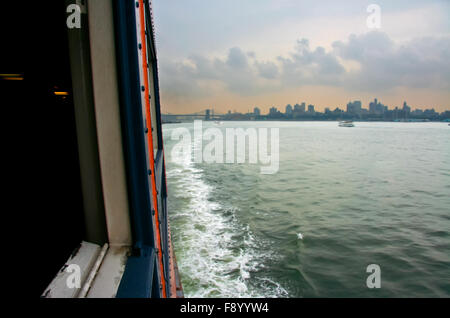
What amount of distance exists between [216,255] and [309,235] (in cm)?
358

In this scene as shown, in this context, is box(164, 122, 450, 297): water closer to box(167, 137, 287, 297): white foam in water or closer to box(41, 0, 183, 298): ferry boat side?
box(167, 137, 287, 297): white foam in water

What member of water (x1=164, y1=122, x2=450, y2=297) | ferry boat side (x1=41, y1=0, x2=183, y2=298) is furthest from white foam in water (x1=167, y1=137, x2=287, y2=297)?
ferry boat side (x1=41, y1=0, x2=183, y2=298)

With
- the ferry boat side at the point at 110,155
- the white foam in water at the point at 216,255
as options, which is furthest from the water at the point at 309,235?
the ferry boat side at the point at 110,155

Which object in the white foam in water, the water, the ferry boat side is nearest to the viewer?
the ferry boat side

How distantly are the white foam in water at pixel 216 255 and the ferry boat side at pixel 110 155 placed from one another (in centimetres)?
472

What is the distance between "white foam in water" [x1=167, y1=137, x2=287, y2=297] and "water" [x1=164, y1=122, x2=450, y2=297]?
3 cm

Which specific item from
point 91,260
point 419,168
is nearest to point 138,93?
point 91,260

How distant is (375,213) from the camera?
1131 cm

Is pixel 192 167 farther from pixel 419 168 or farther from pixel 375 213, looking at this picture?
pixel 419 168

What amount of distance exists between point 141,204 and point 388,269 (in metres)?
8.21

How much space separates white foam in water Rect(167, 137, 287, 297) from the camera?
5.79m

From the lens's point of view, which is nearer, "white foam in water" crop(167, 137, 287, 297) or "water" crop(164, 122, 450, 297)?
"white foam in water" crop(167, 137, 287, 297)

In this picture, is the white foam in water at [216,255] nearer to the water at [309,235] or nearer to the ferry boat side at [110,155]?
the water at [309,235]

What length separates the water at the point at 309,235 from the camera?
6.34 meters
